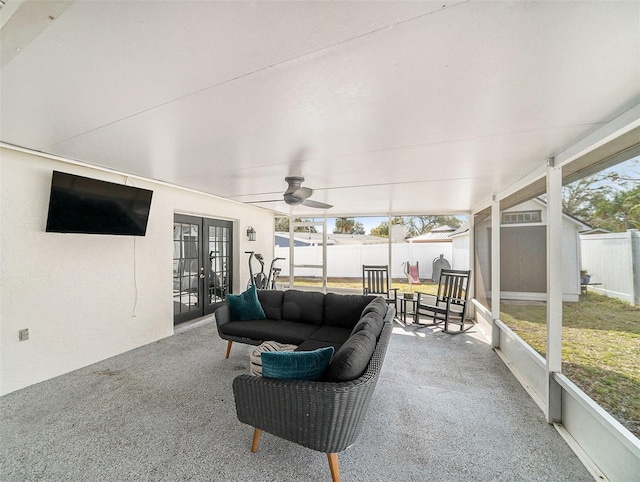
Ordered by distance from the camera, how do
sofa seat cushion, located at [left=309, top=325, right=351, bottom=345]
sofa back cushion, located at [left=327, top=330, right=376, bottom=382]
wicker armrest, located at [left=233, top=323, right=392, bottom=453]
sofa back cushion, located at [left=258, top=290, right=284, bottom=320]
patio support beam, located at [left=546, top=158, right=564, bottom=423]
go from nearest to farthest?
wicker armrest, located at [left=233, top=323, right=392, bottom=453] < sofa back cushion, located at [left=327, top=330, right=376, bottom=382] < patio support beam, located at [left=546, top=158, right=564, bottom=423] < sofa seat cushion, located at [left=309, top=325, right=351, bottom=345] < sofa back cushion, located at [left=258, top=290, right=284, bottom=320]

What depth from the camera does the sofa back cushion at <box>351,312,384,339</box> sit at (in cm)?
227

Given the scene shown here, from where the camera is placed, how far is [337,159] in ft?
8.65

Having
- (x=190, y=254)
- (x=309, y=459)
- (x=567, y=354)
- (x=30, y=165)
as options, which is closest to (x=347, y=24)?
(x=309, y=459)

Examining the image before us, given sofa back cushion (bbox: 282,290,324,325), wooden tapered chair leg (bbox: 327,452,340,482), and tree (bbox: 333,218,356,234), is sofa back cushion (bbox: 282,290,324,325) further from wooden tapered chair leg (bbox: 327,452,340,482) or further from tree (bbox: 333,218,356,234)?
tree (bbox: 333,218,356,234)

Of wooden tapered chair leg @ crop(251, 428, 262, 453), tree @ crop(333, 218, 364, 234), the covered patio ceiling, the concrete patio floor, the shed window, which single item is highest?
the covered patio ceiling

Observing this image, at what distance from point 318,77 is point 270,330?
9.14 feet

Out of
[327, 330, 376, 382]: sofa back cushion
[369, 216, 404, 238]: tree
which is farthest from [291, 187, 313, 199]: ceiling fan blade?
[369, 216, 404, 238]: tree

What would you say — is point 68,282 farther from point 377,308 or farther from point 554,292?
point 554,292

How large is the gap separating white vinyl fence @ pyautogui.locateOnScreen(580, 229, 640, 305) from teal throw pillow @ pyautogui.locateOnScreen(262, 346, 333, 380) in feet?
6.69

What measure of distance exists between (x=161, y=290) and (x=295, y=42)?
4.26m

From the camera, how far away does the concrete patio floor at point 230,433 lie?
5.72ft

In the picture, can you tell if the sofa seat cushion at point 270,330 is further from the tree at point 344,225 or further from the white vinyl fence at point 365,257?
the tree at point 344,225

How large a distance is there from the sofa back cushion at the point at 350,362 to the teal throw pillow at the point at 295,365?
8 cm

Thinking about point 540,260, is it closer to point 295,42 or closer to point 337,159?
point 337,159
